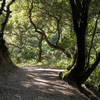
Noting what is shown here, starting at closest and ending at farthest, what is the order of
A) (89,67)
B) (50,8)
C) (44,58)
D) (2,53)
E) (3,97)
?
(3,97) → (89,67) → (2,53) → (50,8) → (44,58)

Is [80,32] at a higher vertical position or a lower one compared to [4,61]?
higher

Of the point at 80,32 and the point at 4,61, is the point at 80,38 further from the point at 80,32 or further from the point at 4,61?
the point at 4,61

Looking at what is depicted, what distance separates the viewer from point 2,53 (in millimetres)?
9344

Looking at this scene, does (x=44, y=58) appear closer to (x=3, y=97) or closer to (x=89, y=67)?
(x=89, y=67)

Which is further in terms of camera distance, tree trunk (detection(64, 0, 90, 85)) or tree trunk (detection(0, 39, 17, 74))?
tree trunk (detection(0, 39, 17, 74))

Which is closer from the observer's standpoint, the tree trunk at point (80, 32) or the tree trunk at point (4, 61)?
the tree trunk at point (80, 32)

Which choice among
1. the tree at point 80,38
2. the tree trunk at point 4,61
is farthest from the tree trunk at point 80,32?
the tree trunk at point 4,61

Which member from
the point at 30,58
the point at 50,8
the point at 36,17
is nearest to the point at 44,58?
the point at 30,58

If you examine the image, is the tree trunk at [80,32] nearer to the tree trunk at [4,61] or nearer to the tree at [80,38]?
the tree at [80,38]

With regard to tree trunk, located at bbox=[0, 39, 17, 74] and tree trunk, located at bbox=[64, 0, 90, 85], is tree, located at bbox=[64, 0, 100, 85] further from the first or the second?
tree trunk, located at bbox=[0, 39, 17, 74]

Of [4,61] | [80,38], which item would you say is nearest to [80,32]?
[80,38]

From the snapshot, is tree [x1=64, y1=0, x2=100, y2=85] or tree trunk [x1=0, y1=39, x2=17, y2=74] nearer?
tree [x1=64, y1=0, x2=100, y2=85]

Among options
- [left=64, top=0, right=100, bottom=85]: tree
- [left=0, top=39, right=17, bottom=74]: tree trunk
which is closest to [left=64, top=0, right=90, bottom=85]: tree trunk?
[left=64, top=0, right=100, bottom=85]: tree

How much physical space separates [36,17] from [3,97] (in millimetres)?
12884
